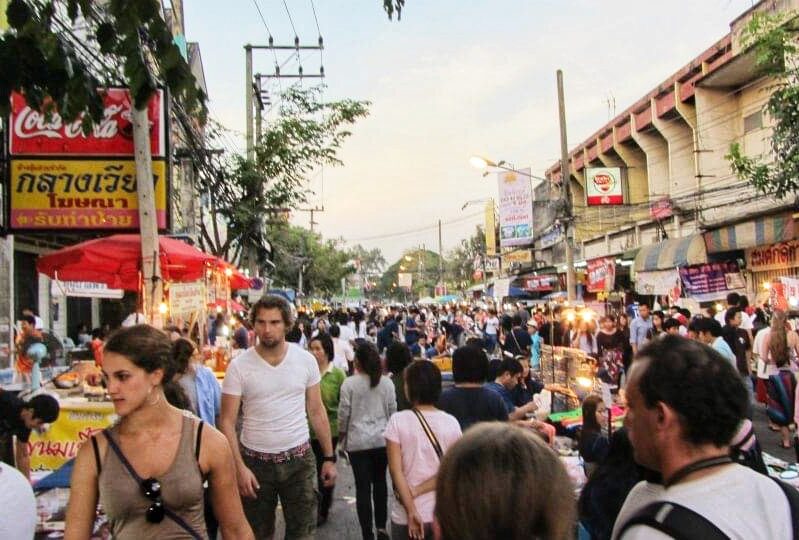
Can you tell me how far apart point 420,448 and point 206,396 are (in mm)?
2726

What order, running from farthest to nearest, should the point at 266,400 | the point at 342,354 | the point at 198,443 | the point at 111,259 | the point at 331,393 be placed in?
the point at 342,354 → the point at 111,259 → the point at 331,393 → the point at 266,400 → the point at 198,443

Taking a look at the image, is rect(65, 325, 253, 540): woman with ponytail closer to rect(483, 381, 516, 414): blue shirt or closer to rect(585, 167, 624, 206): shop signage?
rect(483, 381, 516, 414): blue shirt

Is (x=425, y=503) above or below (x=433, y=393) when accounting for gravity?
below

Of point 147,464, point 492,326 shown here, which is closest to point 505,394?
point 147,464

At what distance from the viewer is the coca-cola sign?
7242mm

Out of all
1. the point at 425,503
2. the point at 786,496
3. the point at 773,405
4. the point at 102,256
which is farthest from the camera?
the point at 773,405

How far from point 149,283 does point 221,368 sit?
11.1 ft

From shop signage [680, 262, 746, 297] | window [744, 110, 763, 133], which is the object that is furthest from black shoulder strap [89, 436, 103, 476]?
window [744, 110, 763, 133]

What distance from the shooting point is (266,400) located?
4.63m

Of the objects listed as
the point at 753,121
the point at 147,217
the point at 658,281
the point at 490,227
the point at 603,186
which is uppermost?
the point at 753,121

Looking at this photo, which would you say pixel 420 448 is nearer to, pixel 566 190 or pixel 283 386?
pixel 283 386

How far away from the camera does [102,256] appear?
27.0 feet

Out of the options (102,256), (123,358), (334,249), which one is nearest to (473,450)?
(123,358)

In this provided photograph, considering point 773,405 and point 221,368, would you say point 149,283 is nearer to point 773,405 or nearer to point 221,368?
point 221,368
